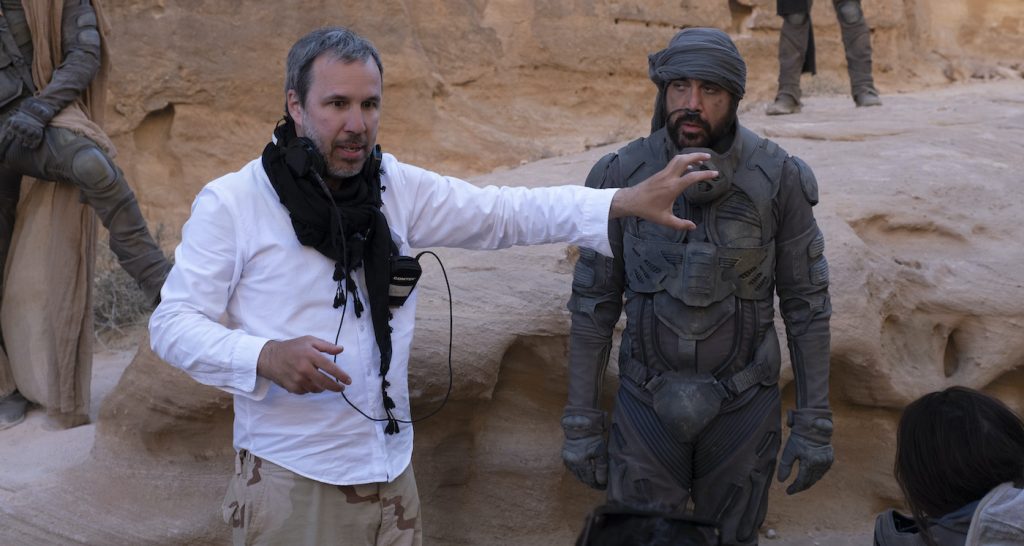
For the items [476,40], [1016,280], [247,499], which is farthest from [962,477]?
[476,40]

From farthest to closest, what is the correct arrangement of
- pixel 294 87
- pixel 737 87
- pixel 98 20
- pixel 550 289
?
pixel 98 20, pixel 550 289, pixel 737 87, pixel 294 87

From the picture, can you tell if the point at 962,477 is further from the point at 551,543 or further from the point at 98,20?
the point at 98,20

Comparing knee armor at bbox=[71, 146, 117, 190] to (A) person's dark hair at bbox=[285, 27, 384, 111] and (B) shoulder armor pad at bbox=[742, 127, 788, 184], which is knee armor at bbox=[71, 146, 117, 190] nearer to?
(A) person's dark hair at bbox=[285, 27, 384, 111]

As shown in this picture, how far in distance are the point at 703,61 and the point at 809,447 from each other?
112 centimetres

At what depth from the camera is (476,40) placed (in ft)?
35.2

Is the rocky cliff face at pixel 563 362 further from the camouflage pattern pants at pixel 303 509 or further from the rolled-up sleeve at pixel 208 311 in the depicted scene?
the rolled-up sleeve at pixel 208 311

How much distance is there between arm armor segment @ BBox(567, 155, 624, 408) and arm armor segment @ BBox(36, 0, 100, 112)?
248cm

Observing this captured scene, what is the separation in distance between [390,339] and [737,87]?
4.05 feet

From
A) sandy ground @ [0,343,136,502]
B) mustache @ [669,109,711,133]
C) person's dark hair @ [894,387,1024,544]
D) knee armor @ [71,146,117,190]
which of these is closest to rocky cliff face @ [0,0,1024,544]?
sandy ground @ [0,343,136,502]

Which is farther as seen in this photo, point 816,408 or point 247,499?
point 816,408

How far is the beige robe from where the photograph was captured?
15.4ft

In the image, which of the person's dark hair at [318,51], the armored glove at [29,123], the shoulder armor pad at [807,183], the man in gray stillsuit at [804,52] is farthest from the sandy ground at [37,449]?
the man in gray stillsuit at [804,52]

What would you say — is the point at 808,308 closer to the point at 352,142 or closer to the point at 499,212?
the point at 499,212

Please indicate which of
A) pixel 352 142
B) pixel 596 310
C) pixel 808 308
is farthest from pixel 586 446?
pixel 352 142
